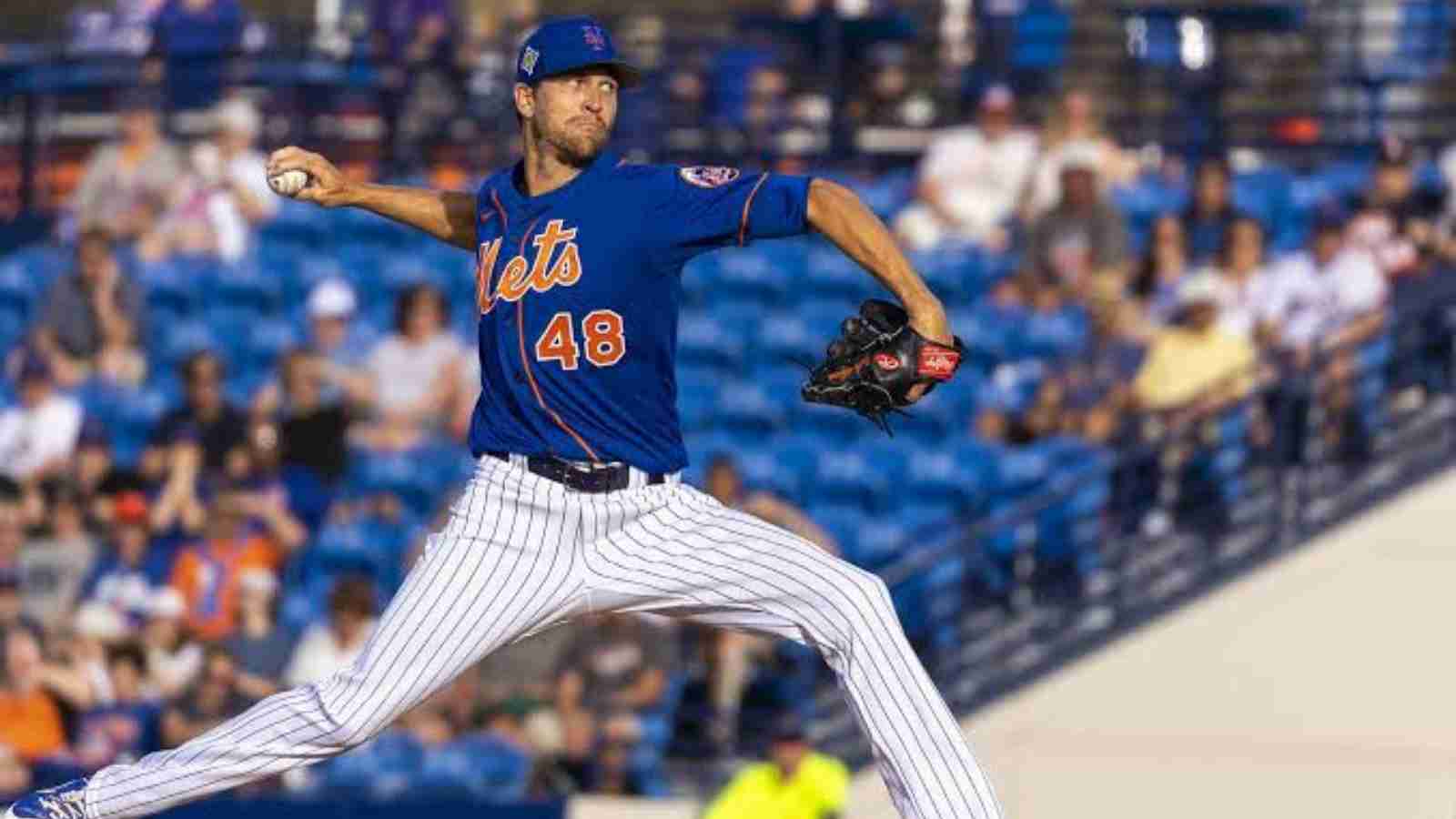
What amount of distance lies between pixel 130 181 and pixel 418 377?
2676mm

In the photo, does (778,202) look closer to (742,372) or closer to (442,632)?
(442,632)

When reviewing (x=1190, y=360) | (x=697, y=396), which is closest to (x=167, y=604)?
(x=697, y=396)

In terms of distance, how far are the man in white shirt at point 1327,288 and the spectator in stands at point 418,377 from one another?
10.9 ft

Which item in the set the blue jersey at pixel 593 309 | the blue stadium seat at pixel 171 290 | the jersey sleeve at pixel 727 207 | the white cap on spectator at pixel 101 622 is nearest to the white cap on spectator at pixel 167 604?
the white cap on spectator at pixel 101 622

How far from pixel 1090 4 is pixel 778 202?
1020cm

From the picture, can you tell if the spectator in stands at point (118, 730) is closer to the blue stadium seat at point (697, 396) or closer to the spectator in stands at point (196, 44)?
the blue stadium seat at point (697, 396)

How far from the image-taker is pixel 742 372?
13242 millimetres

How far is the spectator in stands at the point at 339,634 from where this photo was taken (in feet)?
38.0

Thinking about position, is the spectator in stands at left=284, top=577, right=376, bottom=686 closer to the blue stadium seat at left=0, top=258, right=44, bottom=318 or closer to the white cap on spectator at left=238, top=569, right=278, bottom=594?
the white cap on spectator at left=238, top=569, right=278, bottom=594

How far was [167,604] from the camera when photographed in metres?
12.2

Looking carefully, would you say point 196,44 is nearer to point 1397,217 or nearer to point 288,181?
point 1397,217

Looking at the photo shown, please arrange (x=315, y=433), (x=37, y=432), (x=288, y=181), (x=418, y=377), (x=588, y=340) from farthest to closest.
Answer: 1. (x=37, y=432)
2. (x=418, y=377)
3. (x=315, y=433)
4. (x=288, y=181)
5. (x=588, y=340)

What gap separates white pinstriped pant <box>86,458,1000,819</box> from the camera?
623 centimetres

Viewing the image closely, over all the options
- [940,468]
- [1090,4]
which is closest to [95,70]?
[1090,4]
